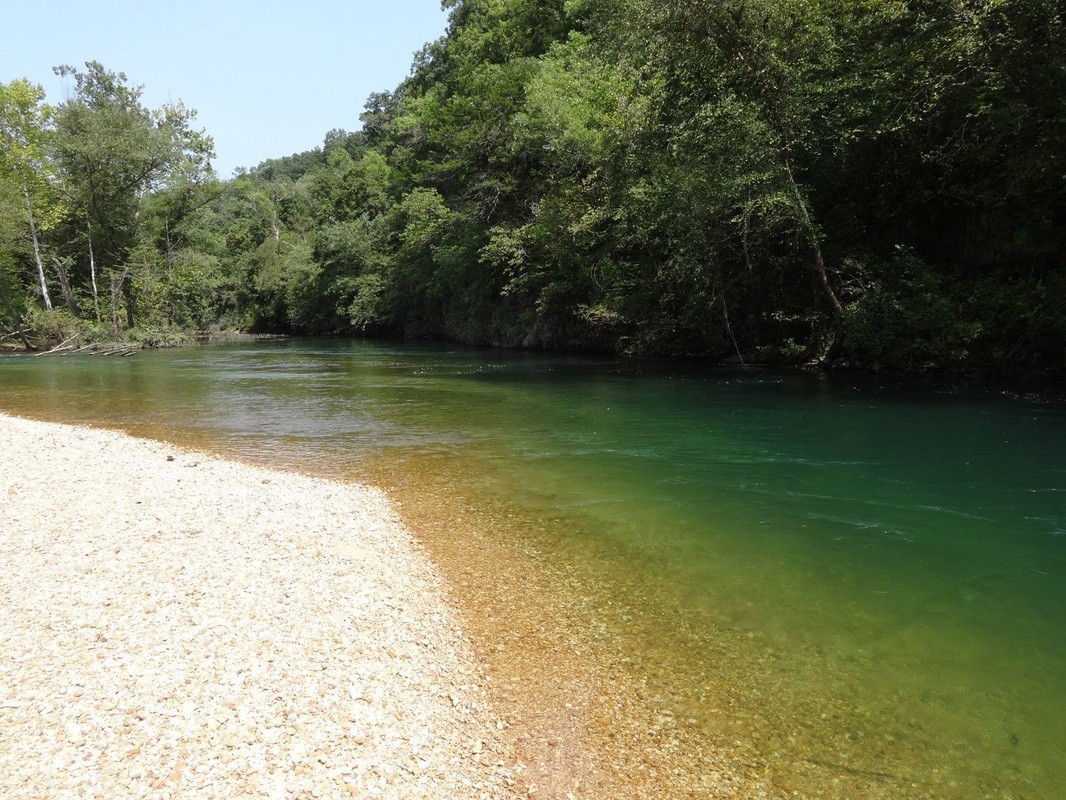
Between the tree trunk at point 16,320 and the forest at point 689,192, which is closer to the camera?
the forest at point 689,192

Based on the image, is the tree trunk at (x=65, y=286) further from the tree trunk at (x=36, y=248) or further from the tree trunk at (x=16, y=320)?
the tree trunk at (x=16, y=320)

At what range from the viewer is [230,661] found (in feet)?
14.5

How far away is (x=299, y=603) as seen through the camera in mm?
5438

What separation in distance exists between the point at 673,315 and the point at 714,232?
5544mm

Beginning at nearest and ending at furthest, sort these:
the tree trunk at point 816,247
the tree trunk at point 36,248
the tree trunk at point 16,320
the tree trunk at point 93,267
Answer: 1. the tree trunk at point 816,247
2. the tree trunk at point 36,248
3. the tree trunk at point 16,320
4. the tree trunk at point 93,267

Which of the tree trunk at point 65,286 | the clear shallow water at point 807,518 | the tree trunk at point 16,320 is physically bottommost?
the clear shallow water at point 807,518

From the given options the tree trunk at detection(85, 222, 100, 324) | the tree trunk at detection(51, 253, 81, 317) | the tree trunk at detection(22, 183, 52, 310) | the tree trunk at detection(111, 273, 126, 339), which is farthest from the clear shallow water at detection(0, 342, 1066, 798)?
the tree trunk at detection(51, 253, 81, 317)

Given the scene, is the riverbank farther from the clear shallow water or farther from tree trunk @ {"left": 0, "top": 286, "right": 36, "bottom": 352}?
tree trunk @ {"left": 0, "top": 286, "right": 36, "bottom": 352}

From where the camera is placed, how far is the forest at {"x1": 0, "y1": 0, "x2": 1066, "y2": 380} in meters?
16.9

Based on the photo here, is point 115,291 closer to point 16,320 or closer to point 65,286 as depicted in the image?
point 65,286

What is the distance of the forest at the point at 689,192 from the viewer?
16.9 metres

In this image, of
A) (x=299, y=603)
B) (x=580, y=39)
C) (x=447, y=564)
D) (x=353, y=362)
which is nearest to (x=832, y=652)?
(x=447, y=564)

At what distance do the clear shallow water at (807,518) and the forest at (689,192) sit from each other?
142 inches

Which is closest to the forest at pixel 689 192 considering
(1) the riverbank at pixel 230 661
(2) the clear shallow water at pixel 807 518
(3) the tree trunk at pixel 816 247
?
(3) the tree trunk at pixel 816 247
